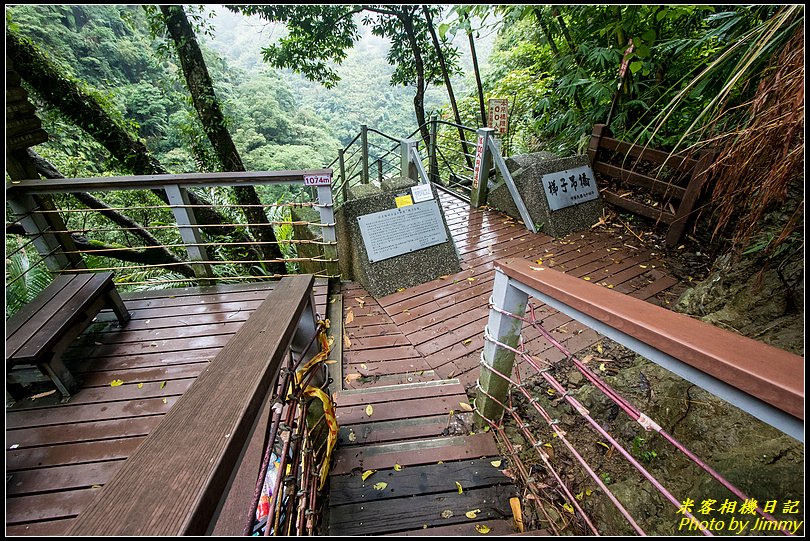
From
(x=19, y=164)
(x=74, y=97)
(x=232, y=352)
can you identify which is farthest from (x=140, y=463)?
(x=74, y=97)

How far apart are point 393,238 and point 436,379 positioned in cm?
156

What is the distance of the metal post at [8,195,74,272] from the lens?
2670mm

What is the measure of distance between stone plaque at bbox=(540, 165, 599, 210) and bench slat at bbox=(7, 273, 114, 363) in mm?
4798

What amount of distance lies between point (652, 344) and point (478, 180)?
189 inches

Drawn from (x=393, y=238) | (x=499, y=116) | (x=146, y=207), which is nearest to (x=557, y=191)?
(x=499, y=116)

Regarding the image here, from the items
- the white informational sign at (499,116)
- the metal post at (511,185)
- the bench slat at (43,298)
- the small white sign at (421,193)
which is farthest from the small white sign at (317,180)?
the white informational sign at (499,116)

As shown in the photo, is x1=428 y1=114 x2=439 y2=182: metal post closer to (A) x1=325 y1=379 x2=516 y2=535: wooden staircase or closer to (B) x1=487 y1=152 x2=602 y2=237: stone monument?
(B) x1=487 y1=152 x2=602 y2=237: stone monument

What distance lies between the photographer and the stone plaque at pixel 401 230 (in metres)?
3.46

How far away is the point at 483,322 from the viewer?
3117mm

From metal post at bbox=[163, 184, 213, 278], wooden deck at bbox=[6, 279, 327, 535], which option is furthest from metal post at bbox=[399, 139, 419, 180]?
metal post at bbox=[163, 184, 213, 278]

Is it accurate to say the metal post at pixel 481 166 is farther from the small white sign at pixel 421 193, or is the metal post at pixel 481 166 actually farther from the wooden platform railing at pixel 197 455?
the wooden platform railing at pixel 197 455

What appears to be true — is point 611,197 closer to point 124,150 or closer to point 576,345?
point 576,345

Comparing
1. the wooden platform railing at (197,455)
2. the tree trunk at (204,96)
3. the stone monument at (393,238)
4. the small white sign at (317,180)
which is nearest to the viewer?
the wooden platform railing at (197,455)

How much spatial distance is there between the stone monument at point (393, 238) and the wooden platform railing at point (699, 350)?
2299 mm
